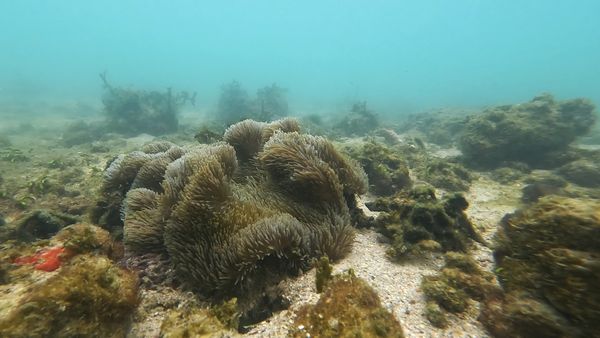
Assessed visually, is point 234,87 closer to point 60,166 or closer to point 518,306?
point 60,166

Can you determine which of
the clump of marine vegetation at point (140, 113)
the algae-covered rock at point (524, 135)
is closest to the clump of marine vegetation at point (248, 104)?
the clump of marine vegetation at point (140, 113)

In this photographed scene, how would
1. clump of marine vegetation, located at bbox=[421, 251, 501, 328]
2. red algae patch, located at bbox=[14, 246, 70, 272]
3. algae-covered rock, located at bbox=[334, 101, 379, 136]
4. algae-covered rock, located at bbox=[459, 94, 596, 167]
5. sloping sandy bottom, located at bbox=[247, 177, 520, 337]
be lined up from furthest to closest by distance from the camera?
algae-covered rock, located at bbox=[334, 101, 379, 136]
algae-covered rock, located at bbox=[459, 94, 596, 167]
red algae patch, located at bbox=[14, 246, 70, 272]
clump of marine vegetation, located at bbox=[421, 251, 501, 328]
sloping sandy bottom, located at bbox=[247, 177, 520, 337]

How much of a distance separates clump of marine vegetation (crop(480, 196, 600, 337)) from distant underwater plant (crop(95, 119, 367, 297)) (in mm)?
1698

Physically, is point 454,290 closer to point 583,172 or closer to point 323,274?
point 323,274

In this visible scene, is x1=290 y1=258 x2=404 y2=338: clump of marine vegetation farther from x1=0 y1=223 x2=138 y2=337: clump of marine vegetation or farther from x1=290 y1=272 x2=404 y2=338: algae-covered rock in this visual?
x1=0 y1=223 x2=138 y2=337: clump of marine vegetation

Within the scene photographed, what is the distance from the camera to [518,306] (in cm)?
254

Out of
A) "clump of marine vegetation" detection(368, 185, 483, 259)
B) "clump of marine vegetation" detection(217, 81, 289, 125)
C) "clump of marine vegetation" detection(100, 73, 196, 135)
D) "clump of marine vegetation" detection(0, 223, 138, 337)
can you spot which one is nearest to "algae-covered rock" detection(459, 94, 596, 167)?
"clump of marine vegetation" detection(368, 185, 483, 259)

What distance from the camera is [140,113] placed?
18.2 m

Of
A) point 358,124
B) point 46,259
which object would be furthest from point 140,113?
point 46,259

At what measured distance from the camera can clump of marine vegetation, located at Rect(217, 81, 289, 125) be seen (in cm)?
2112

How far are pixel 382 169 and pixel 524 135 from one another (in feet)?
17.9

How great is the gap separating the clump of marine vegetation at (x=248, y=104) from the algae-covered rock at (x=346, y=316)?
17778 mm

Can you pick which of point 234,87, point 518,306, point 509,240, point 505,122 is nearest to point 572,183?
point 505,122

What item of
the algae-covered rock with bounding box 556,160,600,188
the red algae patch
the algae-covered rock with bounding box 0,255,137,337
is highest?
the algae-covered rock with bounding box 0,255,137,337
